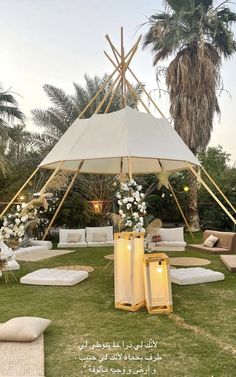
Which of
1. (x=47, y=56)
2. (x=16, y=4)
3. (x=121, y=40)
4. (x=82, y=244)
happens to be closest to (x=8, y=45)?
(x=47, y=56)

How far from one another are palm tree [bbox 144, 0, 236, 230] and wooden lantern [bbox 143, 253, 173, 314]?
380 inches

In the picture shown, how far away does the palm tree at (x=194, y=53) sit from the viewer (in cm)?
1416

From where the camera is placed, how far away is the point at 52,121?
1560 centimetres

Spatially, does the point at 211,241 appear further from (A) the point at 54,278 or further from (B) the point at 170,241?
(A) the point at 54,278

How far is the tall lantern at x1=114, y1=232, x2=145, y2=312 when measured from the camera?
224 inches

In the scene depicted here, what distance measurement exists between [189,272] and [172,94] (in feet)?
30.1

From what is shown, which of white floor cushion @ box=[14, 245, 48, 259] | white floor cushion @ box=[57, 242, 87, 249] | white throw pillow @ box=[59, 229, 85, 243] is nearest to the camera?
white floor cushion @ box=[14, 245, 48, 259]

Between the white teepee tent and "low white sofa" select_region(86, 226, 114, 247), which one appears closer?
the white teepee tent

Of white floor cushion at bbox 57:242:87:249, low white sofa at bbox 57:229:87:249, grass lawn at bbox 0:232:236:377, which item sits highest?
low white sofa at bbox 57:229:87:249

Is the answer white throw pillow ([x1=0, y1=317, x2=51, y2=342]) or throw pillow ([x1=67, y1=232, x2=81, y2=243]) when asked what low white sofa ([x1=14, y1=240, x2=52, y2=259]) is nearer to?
throw pillow ([x1=67, y1=232, x2=81, y2=243])

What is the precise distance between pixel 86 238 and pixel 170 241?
2.76 m

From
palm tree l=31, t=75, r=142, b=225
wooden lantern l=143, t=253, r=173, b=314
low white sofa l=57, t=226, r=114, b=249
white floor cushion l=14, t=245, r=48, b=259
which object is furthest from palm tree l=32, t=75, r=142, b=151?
wooden lantern l=143, t=253, r=173, b=314

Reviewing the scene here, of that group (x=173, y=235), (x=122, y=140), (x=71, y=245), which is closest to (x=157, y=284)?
(x=122, y=140)

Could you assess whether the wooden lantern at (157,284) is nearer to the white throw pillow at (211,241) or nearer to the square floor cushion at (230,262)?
the square floor cushion at (230,262)
